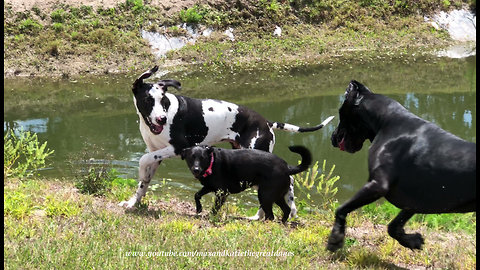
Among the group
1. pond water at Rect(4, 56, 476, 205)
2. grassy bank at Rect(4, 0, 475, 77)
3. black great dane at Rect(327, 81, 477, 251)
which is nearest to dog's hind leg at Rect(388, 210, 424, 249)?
black great dane at Rect(327, 81, 477, 251)

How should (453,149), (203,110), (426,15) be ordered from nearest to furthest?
(453,149), (203,110), (426,15)

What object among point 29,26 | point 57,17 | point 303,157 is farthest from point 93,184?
point 57,17

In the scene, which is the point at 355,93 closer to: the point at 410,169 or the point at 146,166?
the point at 410,169

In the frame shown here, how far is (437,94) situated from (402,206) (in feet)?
38.9

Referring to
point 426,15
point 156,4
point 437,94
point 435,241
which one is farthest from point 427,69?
point 435,241

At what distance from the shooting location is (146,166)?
7148 mm

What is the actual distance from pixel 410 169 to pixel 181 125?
3.25 metres

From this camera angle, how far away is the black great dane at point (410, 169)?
4.49 metres

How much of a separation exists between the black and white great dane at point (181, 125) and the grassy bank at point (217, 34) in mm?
12655

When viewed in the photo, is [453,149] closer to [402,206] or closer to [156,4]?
[402,206]

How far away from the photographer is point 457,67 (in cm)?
2039

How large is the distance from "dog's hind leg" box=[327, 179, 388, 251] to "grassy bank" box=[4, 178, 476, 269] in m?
0.23

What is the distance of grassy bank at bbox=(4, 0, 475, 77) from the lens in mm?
19672

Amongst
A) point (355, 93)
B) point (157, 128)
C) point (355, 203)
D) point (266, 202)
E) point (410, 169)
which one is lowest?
point (266, 202)
